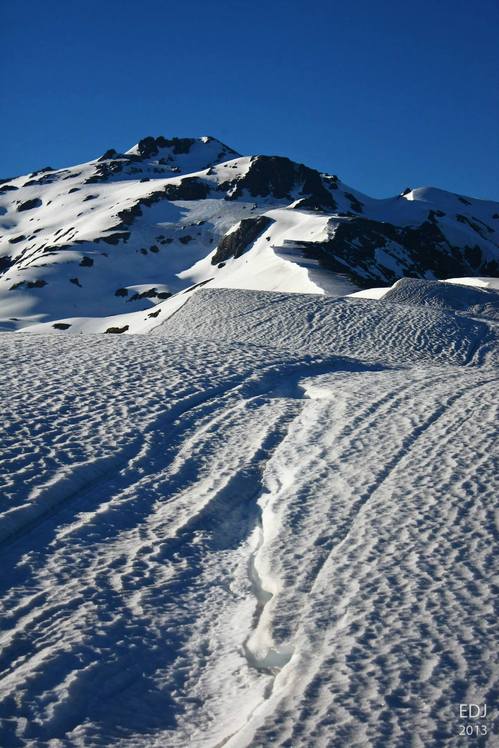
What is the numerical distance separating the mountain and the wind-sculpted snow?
970 centimetres

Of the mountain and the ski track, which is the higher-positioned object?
the mountain

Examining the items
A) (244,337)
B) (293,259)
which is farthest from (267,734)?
(293,259)

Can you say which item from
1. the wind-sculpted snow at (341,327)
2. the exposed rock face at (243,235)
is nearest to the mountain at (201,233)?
the exposed rock face at (243,235)

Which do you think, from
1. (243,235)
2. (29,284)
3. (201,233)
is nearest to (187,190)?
(201,233)

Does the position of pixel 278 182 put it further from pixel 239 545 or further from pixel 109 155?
pixel 239 545

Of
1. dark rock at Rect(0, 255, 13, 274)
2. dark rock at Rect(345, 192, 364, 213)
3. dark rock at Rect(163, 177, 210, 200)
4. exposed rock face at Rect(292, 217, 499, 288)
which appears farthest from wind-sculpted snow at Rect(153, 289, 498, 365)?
dark rock at Rect(345, 192, 364, 213)

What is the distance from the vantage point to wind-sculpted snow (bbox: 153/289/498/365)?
56.1 ft

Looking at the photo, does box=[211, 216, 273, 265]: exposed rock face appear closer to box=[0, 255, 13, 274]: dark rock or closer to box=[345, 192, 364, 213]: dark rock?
box=[0, 255, 13, 274]: dark rock

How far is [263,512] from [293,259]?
123 feet

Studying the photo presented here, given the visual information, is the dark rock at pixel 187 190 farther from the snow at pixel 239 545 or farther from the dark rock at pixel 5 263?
the snow at pixel 239 545

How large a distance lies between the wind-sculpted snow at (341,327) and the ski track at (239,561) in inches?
232

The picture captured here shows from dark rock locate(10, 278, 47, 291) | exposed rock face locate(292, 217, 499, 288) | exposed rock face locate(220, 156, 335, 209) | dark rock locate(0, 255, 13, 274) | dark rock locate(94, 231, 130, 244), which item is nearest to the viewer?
exposed rock face locate(292, 217, 499, 288)

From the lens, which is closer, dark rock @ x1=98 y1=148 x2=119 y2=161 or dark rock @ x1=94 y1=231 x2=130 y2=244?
dark rock @ x1=94 y1=231 x2=130 y2=244

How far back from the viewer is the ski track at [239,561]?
4.41 m
